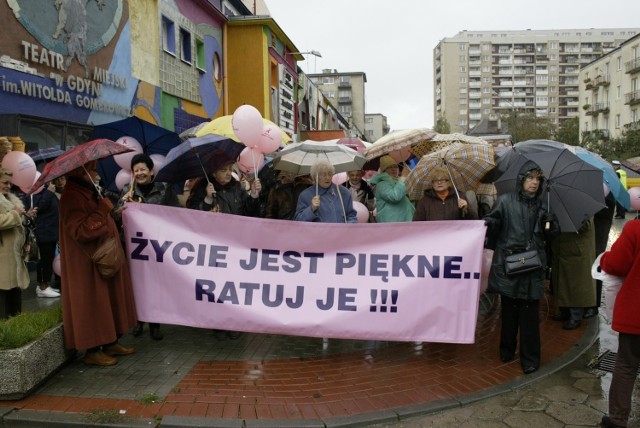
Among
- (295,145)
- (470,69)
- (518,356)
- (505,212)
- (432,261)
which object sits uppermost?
(470,69)

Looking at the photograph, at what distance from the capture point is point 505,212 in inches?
190

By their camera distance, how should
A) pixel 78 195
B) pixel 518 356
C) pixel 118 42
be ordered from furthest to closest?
pixel 118 42 → pixel 518 356 → pixel 78 195

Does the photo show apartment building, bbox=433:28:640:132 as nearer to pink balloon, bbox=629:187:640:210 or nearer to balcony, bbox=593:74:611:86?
balcony, bbox=593:74:611:86

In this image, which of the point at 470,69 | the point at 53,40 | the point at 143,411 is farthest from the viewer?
the point at 470,69

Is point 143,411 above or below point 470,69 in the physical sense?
below

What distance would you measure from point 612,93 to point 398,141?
212ft

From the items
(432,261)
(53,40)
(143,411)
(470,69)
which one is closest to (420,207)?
(432,261)

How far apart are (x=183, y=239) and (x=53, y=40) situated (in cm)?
714

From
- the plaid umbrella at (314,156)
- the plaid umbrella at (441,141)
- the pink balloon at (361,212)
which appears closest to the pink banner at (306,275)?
the plaid umbrella at (314,156)

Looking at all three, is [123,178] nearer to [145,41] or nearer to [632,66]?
[145,41]

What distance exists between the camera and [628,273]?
366 cm

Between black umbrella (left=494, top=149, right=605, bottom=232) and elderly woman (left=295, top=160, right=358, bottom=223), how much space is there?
1.62 m

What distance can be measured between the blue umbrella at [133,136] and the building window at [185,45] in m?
10.4

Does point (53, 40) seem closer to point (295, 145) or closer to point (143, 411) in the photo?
point (295, 145)
